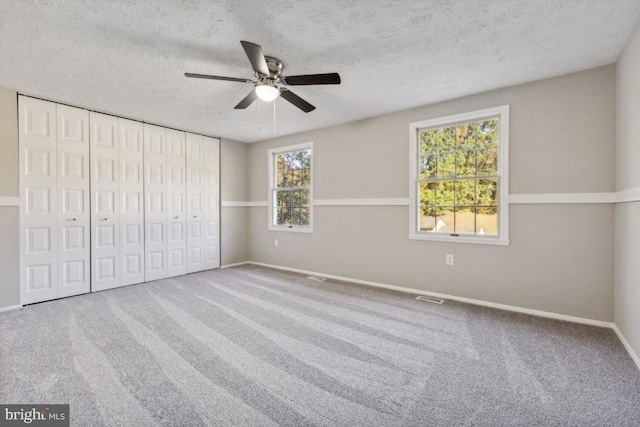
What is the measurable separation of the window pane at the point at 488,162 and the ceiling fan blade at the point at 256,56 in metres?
2.61

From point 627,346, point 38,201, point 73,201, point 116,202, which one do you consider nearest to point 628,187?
point 627,346

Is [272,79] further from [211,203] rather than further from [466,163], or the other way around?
[211,203]

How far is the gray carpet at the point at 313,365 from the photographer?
1.56 m

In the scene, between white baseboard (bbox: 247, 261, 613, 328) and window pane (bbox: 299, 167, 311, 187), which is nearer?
white baseboard (bbox: 247, 261, 613, 328)

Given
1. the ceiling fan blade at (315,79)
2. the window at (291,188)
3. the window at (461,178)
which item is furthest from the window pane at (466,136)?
the window at (291,188)

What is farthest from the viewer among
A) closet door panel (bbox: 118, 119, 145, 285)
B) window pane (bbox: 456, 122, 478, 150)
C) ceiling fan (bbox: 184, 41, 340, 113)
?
closet door panel (bbox: 118, 119, 145, 285)

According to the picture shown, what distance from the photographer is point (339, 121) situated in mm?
4293

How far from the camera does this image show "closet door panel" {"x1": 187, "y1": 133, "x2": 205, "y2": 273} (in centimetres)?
486

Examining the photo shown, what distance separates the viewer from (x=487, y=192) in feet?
10.7

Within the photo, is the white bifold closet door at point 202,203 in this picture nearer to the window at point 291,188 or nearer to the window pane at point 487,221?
the window at point 291,188

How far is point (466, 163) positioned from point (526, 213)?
0.85 meters

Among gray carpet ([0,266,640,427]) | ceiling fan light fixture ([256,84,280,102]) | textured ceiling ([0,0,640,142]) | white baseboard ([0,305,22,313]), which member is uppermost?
textured ceiling ([0,0,640,142])

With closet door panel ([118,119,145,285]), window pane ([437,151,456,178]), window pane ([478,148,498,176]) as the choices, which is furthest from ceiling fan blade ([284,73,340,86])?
closet door panel ([118,119,145,285])

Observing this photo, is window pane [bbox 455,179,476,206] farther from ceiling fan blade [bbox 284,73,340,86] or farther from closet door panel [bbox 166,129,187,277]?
closet door panel [bbox 166,129,187,277]
